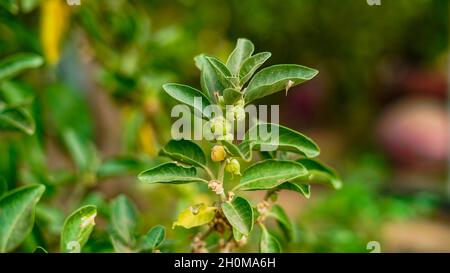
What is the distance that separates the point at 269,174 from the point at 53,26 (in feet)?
2.04

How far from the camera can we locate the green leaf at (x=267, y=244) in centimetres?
62

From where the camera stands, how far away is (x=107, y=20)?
1.15m

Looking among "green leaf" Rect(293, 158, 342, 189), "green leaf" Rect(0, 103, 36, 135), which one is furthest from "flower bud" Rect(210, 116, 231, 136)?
"green leaf" Rect(0, 103, 36, 135)

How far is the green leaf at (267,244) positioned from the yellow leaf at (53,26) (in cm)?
57

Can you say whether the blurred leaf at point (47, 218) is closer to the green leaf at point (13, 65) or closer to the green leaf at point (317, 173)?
the green leaf at point (13, 65)

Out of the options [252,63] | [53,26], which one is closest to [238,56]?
[252,63]

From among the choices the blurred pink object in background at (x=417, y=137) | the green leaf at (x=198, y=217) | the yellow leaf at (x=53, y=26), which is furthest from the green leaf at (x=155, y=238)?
the blurred pink object in background at (x=417, y=137)

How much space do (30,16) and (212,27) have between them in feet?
3.55

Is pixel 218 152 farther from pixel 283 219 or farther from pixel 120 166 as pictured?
pixel 120 166

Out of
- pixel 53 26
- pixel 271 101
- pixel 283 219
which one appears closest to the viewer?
pixel 283 219

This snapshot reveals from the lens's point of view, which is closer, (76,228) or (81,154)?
(76,228)

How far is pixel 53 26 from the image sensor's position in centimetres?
107
